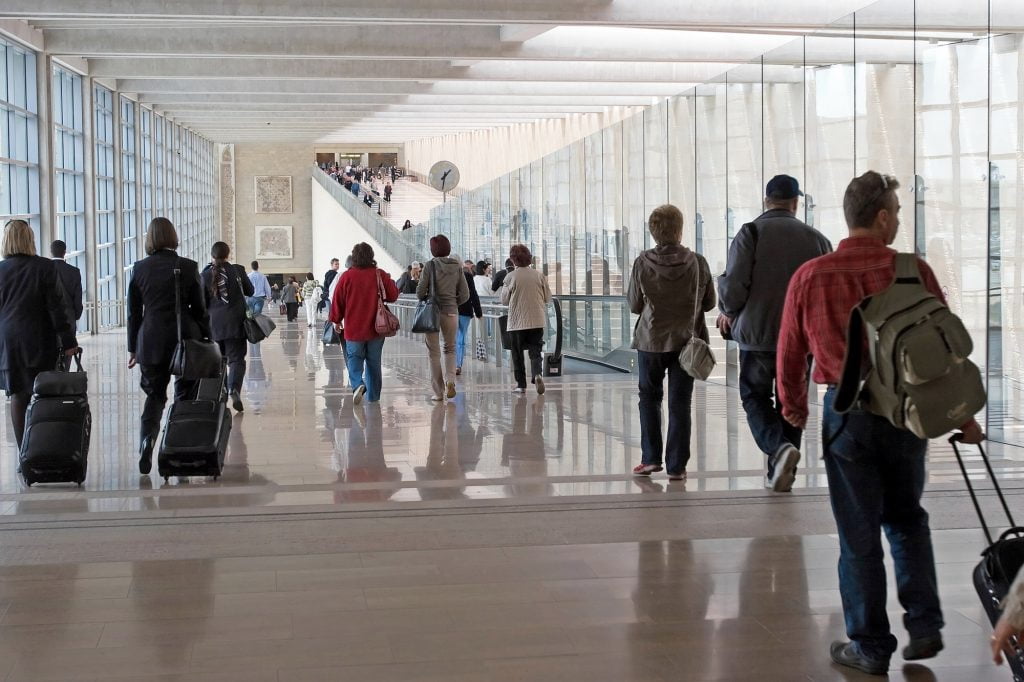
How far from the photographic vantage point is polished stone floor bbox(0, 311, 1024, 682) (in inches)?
150

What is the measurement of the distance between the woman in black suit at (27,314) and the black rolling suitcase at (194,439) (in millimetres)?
940

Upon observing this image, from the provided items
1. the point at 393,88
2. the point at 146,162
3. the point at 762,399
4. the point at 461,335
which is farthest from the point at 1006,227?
the point at 146,162

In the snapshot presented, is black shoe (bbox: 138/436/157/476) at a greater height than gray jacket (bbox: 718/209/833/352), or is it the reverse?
gray jacket (bbox: 718/209/833/352)

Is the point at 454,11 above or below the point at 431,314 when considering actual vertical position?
above

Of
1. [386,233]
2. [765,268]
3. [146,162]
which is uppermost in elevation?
[146,162]

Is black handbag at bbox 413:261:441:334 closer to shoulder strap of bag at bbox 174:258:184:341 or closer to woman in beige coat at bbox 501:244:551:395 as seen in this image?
woman in beige coat at bbox 501:244:551:395

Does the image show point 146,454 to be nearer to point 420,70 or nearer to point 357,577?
point 357,577

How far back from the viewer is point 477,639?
13.1 feet

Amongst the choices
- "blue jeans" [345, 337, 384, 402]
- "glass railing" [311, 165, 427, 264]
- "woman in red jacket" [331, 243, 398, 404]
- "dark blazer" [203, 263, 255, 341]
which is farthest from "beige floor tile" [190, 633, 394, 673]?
"glass railing" [311, 165, 427, 264]

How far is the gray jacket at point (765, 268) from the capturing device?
6152 millimetres

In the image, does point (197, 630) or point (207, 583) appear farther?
point (207, 583)

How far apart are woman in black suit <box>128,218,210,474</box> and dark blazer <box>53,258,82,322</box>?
0.53 metres

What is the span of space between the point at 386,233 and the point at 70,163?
1112cm

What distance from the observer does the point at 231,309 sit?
10.8m
